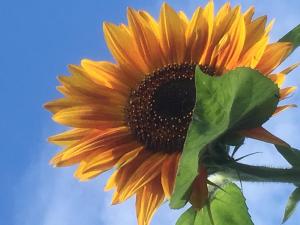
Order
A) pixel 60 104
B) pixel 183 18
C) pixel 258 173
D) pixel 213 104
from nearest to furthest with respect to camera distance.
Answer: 1. pixel 213 104
2. pixel 258 173
3. pixel 60 104
4. pixel 183 18

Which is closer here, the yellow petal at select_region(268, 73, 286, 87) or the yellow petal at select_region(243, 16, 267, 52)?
the yellow petal at select_region(268, 73, 286, 87)

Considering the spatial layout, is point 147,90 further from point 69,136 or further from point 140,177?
point 140,177

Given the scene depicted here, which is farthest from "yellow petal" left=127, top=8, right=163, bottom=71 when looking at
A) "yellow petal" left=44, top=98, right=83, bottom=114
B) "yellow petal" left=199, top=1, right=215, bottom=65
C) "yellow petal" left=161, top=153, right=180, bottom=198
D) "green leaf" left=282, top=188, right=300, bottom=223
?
"green leaf" left=282, top=188, right=300, bottom=223

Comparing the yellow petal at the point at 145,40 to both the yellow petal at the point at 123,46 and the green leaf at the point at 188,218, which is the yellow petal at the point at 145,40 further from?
the green leaf at the point at 188,218

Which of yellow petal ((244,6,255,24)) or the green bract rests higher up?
yellow petal ((244,6,255,24))

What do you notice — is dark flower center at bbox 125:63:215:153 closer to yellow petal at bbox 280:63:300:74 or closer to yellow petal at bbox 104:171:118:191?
yellow petal at bbox 104:171:118:191

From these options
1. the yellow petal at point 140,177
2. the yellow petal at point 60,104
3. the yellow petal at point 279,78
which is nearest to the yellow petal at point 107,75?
the yellow petal at point 60,104

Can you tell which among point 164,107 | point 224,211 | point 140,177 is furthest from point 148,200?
point 164,107
